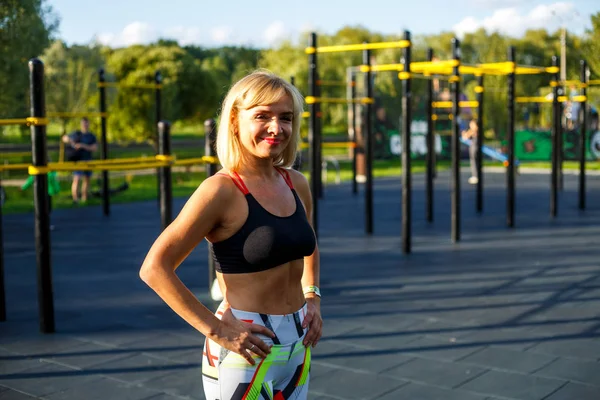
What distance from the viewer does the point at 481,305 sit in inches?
273

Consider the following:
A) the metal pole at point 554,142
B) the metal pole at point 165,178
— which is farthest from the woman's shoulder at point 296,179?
the metal pole at point 554,142

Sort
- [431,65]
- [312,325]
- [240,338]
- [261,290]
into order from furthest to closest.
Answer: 1. [431,65]
2. [312,325]
3. [261,290]
4. [240,338]

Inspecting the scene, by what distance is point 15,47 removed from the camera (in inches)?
712

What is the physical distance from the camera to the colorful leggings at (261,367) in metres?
2.55

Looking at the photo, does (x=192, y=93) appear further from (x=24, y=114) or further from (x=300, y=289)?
(x=300, y=289)

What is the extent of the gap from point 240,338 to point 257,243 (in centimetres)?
29

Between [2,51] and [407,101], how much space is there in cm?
1157

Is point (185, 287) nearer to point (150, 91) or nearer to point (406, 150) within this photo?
point (406, 150)

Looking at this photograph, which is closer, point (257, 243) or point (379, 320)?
point (257, 243)

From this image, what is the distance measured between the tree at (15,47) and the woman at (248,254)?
16.3m

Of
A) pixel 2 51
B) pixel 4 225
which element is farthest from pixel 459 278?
pixel 2 51

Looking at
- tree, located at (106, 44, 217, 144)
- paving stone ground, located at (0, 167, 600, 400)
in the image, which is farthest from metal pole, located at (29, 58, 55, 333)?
tree, located at (106, 44, 217, 144)

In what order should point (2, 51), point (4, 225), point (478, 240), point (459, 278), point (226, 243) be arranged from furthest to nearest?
1. point (2, 51)
2. point (4, 225)
3. point (478, 240)
4. point (459, 278)
5. point (226, 243)

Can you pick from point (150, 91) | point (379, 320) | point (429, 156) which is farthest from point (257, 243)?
point (150, 91)
